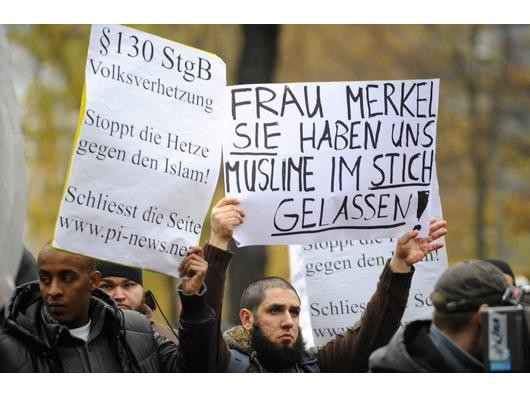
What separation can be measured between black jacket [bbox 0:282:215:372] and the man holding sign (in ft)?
1.31

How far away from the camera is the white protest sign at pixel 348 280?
303 inches

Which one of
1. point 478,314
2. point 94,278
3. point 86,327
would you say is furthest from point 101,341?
point 478,314

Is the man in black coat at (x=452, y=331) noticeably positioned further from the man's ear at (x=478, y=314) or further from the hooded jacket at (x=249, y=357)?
the hooded jacket at (x=249, y=357)

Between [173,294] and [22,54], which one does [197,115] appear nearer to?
[22,54]

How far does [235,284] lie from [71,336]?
1041cm

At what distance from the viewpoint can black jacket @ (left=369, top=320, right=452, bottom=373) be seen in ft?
16.4

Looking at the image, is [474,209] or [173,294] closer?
[173,294]

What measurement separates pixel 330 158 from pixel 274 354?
3.45 feet

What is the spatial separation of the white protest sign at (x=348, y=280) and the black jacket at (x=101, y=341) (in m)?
1.59

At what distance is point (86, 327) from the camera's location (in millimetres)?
5957

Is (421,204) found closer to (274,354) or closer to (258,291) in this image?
(258,291)

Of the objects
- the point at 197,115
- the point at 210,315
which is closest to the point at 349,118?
the point at 197,115

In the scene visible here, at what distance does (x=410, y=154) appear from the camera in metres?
6.85

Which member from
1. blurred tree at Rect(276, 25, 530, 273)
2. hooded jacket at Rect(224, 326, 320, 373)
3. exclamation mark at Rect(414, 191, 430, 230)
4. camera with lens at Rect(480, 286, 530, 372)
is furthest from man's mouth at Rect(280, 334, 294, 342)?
blurred tree at Rect(276, 25, 530, 273)
